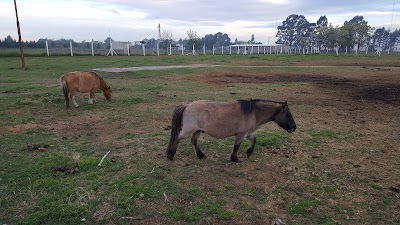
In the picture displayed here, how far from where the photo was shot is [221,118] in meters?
5.60

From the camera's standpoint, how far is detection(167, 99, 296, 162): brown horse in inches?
219

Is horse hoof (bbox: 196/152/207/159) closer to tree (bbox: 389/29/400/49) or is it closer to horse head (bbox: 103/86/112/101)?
horse head (bbox: 103/86/112/101)

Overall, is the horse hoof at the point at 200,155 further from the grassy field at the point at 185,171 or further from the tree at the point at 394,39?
the tree at the point at 394,39

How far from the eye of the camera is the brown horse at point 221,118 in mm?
5570

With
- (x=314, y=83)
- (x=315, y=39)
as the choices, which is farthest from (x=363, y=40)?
(x=314, y=83)

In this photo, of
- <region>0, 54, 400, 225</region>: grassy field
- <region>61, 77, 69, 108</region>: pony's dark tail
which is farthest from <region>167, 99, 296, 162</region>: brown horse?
<region>61, 77, 69, 108</region>: pony's dark tail

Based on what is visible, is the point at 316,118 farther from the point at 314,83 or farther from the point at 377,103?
the point at 314,83

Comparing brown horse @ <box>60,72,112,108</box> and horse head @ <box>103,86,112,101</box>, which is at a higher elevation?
brown horse @ <box>60,72,112,108</box>

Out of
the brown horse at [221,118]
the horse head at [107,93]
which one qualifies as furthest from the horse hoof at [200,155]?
the horse head at [107,93]

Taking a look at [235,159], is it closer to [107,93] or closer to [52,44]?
[107,93]

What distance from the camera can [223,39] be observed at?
6954 inches

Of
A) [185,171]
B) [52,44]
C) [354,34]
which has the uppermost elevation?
[354,34]

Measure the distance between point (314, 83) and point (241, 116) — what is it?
10768 mm

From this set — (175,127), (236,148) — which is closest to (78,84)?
(175,127)
